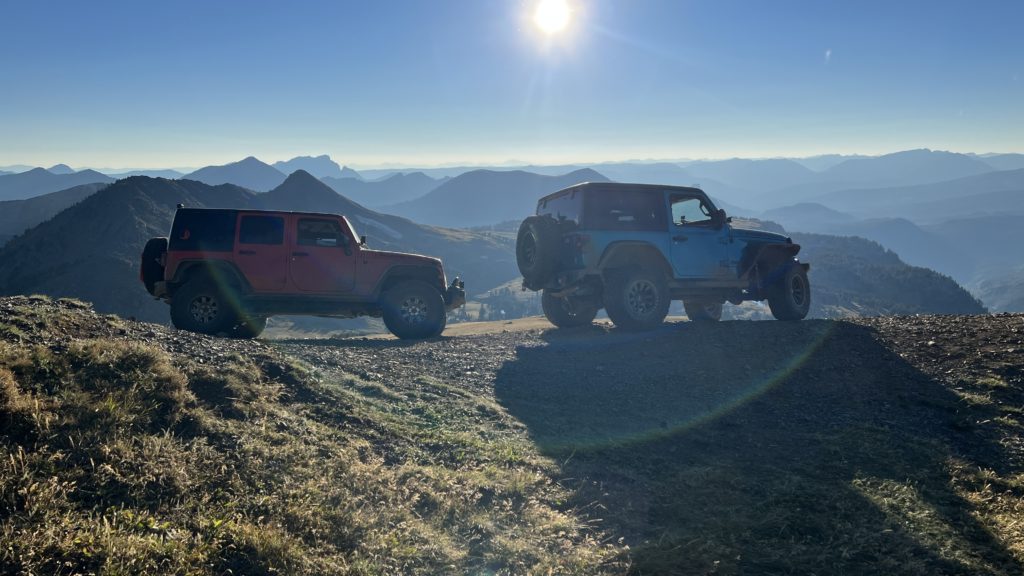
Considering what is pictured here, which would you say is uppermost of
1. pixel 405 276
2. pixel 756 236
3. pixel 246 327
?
pixel 756 236

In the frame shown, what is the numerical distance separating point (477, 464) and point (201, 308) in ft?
25.5

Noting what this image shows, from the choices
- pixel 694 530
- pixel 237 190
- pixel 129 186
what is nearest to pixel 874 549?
pixel 694 530

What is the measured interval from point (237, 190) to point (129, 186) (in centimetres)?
3122

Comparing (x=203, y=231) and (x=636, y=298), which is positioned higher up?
(x=203, y=231)

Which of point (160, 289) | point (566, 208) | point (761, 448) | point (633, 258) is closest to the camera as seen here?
point (761, 448)

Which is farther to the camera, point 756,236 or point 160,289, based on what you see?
point 756,236

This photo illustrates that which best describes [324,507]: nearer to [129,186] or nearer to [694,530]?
[694,530]

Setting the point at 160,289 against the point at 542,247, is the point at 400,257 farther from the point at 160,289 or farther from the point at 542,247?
the point at 160,289

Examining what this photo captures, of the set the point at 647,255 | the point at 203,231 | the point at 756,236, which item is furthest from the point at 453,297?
the point at 756,236

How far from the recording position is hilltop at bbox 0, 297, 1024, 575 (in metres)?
3.50

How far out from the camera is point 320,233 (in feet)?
38.0

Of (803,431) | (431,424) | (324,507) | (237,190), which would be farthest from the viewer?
(237,190)

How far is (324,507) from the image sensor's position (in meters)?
3.94

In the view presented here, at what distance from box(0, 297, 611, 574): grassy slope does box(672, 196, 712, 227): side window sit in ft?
26.6
